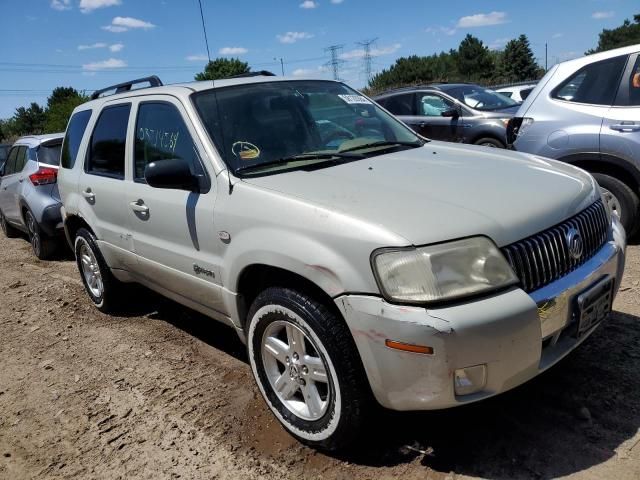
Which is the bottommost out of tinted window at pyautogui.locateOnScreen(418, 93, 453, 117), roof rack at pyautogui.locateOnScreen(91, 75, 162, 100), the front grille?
the front grille

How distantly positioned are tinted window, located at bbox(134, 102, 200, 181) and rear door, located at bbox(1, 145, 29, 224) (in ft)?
16.2

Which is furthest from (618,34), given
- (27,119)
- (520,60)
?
(27,119)

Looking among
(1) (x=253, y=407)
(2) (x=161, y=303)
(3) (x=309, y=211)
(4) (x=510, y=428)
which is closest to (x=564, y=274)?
(4) (x=510, y=428)

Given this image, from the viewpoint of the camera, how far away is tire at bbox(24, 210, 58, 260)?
7.55 m

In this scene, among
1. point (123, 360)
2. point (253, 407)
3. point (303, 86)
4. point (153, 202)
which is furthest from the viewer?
point (123, 360)

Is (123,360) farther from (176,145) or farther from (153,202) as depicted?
(176,145)

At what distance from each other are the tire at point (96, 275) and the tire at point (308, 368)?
2.29 m

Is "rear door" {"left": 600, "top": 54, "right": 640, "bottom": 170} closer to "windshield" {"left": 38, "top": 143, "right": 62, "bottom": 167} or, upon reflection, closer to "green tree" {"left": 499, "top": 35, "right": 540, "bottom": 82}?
"windshield" {"left": 38, "top": 143, "right": 62, "bottom": 167}

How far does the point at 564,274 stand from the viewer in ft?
8.30

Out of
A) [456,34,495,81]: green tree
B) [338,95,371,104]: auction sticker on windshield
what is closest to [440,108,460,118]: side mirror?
[338,95,371,104]: auction sticker on windshield

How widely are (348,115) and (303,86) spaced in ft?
1.24

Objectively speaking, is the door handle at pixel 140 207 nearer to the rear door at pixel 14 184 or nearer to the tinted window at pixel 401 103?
the rear door at pixel 14 184

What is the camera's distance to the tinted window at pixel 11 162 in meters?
8.63

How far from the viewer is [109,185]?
416cm
